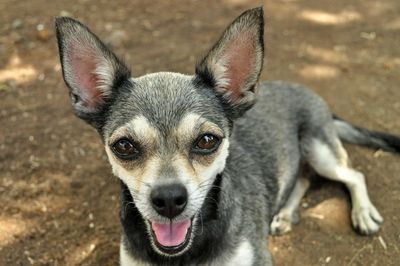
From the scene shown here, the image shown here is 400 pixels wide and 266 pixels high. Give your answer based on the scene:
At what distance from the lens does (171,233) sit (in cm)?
353

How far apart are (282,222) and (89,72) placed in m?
2.58

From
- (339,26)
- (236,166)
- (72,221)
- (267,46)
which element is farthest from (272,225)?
(339,26)

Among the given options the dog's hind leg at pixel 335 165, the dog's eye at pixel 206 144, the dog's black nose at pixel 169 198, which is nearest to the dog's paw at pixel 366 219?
the dog's hind leg at pixel 335 165

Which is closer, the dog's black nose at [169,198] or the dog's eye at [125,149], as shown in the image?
the dog's black nose at [169,198]

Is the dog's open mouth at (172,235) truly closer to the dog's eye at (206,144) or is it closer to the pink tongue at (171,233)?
the pink tongue at (171,233)

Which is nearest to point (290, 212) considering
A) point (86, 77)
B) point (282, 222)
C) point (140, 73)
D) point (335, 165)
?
point (282, 222)

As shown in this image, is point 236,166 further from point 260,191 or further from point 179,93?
point 179,93

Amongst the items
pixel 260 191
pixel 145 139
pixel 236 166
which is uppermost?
pixel 145 139

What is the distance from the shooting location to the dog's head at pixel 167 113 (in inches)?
133

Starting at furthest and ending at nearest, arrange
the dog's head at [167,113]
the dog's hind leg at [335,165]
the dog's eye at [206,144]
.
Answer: the dog's hind leg at [335,165]
the dog's eye at [206,144]
the dog's head at [167,113]

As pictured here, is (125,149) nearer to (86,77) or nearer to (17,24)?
(86,77)

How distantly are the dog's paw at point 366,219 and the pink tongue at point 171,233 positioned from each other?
7.55ft

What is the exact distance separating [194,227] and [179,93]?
986 mm

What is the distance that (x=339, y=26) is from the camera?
335 inches
